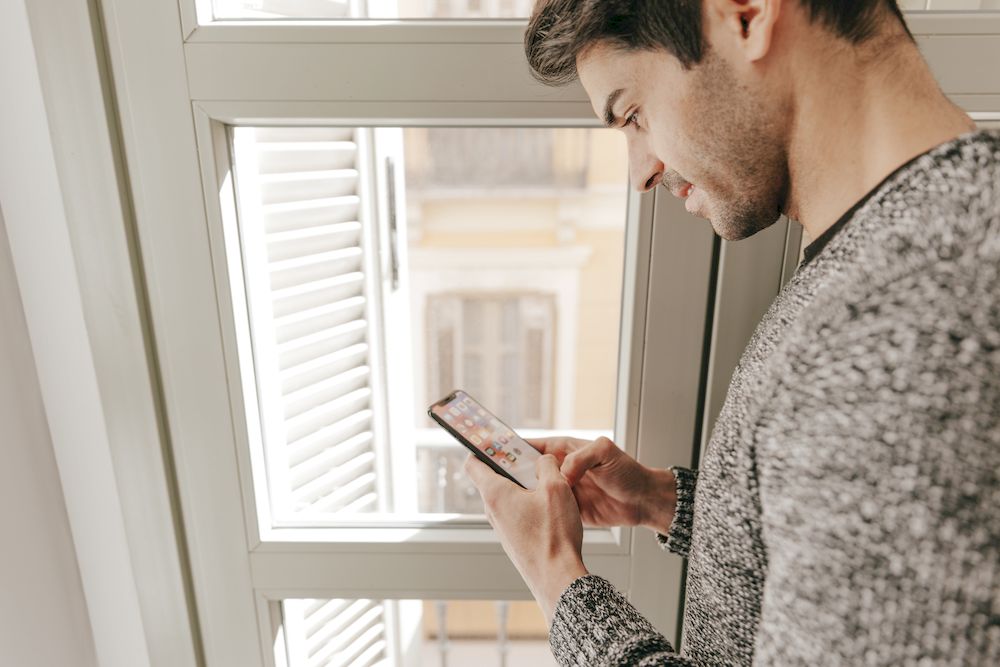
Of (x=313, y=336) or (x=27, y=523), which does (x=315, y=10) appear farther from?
(x=27, y=523)

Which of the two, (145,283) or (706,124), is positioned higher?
(706,124)

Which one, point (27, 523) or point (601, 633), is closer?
point (601, 633)

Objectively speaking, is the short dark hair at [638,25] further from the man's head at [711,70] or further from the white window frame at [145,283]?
the white window frame at [145,283]

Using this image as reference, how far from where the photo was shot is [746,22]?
1.37 ft

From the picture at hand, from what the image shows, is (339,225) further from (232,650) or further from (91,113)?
(232,650)

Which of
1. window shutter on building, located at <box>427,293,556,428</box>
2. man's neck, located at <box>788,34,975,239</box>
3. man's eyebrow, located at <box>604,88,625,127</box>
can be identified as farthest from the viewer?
window shutter on building, located at <box>427,293,556,428</box>

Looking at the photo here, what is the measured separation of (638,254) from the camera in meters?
0.70

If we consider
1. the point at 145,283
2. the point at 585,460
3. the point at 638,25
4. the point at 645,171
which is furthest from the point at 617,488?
the point at 145,283

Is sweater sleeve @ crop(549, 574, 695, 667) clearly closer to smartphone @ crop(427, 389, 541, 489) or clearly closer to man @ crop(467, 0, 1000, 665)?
man @ crop(467, 0, 1000, 665)

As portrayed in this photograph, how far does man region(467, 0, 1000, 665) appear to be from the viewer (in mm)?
290

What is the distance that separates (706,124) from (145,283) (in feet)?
1.98

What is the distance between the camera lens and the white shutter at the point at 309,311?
0.77 meters

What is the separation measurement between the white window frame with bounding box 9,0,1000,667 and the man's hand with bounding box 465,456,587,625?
0.19m

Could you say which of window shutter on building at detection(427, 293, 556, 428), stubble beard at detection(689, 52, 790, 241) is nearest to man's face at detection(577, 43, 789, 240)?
stubble beard at detection(689, 52, 790, 241)
